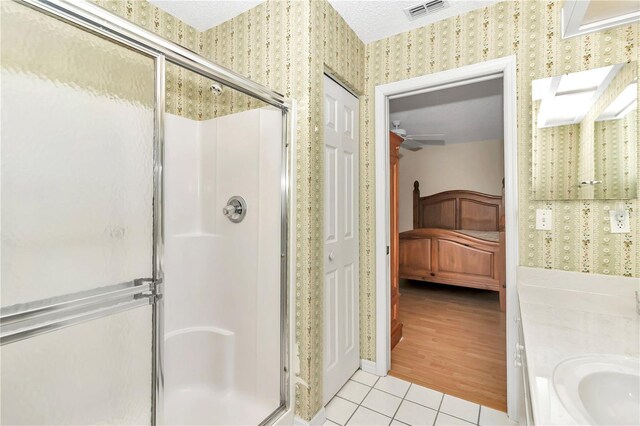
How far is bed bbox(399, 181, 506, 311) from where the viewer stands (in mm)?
4180

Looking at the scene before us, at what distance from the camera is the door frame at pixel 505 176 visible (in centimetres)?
183

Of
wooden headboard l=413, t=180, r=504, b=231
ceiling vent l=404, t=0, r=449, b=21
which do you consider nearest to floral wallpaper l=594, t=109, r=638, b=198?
ceiling vent l=404, t=0, r=449, b=21

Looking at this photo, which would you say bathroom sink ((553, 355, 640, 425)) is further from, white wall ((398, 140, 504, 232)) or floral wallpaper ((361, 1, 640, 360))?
white wall ((398, 140, 504, 232))

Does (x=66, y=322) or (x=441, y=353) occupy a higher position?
(x=66, y=322)

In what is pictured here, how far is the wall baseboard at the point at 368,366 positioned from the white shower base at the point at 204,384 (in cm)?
89

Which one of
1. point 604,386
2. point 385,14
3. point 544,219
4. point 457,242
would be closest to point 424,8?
point 385,14

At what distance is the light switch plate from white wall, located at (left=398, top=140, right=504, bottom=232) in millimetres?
3890

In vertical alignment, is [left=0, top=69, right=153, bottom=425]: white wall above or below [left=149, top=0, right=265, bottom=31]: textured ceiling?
below

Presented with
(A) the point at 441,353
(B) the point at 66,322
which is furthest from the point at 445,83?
(B) the point at 66,322

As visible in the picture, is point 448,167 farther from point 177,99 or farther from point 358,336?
point 177,99

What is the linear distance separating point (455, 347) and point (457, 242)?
198 centimetres

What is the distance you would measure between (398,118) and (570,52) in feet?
8.03

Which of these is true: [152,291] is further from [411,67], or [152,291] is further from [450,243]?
[450,243]

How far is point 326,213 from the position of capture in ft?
6.56
